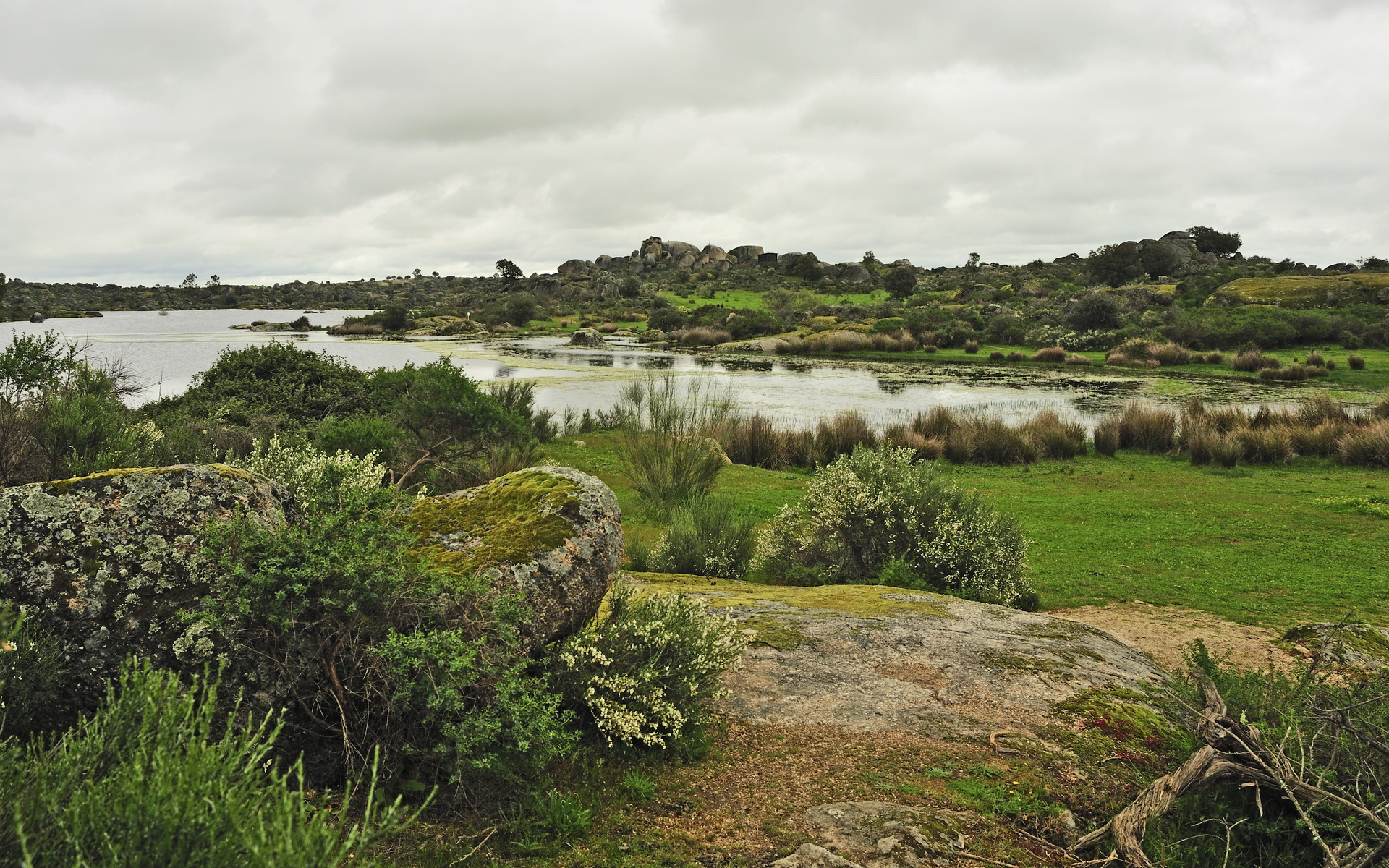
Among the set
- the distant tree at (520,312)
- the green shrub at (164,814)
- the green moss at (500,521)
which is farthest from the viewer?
the distant tree at (520,312)

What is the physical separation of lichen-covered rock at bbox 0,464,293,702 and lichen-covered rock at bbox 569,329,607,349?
4691cm

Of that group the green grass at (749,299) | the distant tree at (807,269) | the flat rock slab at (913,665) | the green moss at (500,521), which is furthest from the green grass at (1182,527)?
the distant tree at (807,269)

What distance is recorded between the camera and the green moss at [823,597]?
252 inches

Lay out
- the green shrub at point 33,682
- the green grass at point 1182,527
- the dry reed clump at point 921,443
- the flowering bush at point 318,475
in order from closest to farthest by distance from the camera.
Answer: the green shrub at point 33,682 < the flowering bush at point 318,475 < the green grass at point 1182,527 < the dry reed clump at point 921,443

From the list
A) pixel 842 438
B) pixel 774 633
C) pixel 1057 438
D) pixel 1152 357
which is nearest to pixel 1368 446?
pixel 1057 438

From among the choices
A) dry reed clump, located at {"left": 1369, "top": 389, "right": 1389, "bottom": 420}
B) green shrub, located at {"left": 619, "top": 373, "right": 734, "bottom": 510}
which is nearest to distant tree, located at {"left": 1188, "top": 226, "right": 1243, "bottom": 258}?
dry reed clump, located at {"left": 1369, "top": 389, "right": 1389, "bottom": 420}

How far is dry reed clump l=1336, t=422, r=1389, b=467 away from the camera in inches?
683

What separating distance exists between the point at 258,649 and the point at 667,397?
39.5ft

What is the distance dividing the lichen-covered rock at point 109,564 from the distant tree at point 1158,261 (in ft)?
307

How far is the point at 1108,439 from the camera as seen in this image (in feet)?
65.6

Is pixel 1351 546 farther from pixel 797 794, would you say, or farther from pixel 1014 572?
pixel 797 794

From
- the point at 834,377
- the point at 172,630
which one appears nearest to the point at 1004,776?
the point at 172,630

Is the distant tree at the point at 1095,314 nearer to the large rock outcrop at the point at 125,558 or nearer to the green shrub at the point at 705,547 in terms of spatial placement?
the green shrub at the point at 705,547

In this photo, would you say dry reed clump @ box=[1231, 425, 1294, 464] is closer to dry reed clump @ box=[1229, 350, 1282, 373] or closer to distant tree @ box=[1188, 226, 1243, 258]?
dry reed clump @ box=[1229, 350, 1282, 373]
